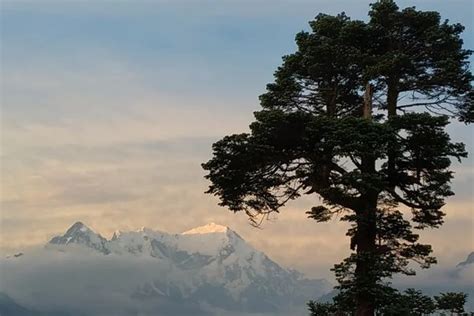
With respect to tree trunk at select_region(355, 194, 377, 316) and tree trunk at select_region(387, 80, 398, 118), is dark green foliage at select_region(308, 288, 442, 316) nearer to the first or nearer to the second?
tree trunk at select_region(355, 194, 377, 316)

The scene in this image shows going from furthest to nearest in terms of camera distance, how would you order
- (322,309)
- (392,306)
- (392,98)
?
(392,98) < (322,309) < (392,306)

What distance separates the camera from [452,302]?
26.9m

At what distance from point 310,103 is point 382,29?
4.75 m

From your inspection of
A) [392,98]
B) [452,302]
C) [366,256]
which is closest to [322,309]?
[366,256]

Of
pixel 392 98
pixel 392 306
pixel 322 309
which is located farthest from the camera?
pixel 392 98

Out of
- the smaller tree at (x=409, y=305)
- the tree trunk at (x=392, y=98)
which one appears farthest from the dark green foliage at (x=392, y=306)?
the tree trunk at (x=392, y=98)

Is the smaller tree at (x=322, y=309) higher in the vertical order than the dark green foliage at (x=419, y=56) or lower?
lower

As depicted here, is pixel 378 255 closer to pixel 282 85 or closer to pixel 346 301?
pixel 346 301

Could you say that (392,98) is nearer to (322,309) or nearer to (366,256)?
(366,256)

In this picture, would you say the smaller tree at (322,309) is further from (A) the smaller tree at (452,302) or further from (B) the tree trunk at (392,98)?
(B) the tree trunk at (392,98)

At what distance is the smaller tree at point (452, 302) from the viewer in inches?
1061

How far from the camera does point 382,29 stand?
97.8ft

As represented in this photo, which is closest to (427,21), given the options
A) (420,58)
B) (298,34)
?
(420,58)

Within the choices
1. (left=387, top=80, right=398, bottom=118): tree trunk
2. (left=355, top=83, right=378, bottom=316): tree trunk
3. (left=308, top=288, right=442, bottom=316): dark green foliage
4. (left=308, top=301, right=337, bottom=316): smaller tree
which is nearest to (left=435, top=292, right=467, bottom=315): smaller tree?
(left=308, top=288, right=442, bottom=316): dark green foliage
